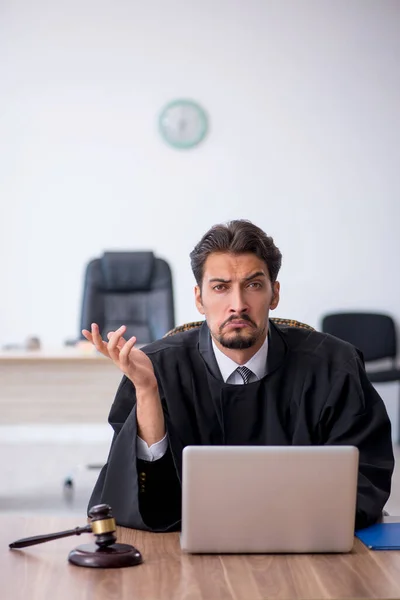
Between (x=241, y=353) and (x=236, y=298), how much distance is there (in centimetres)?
14

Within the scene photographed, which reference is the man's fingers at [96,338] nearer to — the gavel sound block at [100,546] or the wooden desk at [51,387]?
the gavel sound block at [100,546]

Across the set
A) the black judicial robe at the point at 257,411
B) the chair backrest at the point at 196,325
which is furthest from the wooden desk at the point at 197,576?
the chair backrest at the point at 196,325

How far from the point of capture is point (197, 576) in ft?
5.16

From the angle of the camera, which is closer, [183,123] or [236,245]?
[236,245]

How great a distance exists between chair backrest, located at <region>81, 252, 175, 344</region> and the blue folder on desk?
A: 337 centimetres

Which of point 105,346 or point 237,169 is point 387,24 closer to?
point 237,169

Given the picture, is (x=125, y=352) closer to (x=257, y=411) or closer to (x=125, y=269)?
(x=257, y=411)

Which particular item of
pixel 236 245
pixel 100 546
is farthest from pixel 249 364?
pixel 100 546

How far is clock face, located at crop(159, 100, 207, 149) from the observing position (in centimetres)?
636

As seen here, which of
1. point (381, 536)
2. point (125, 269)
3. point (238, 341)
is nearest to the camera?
point (381, 536)

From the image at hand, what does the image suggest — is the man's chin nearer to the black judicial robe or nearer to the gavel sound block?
the black judicial robe

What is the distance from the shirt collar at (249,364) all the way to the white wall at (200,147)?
4.30 m

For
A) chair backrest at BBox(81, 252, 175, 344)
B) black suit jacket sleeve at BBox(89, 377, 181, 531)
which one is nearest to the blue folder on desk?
black suit jacket sleeve at BBox(89, 377, 181, 531)

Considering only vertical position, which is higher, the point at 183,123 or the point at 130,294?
the point at 183,123
